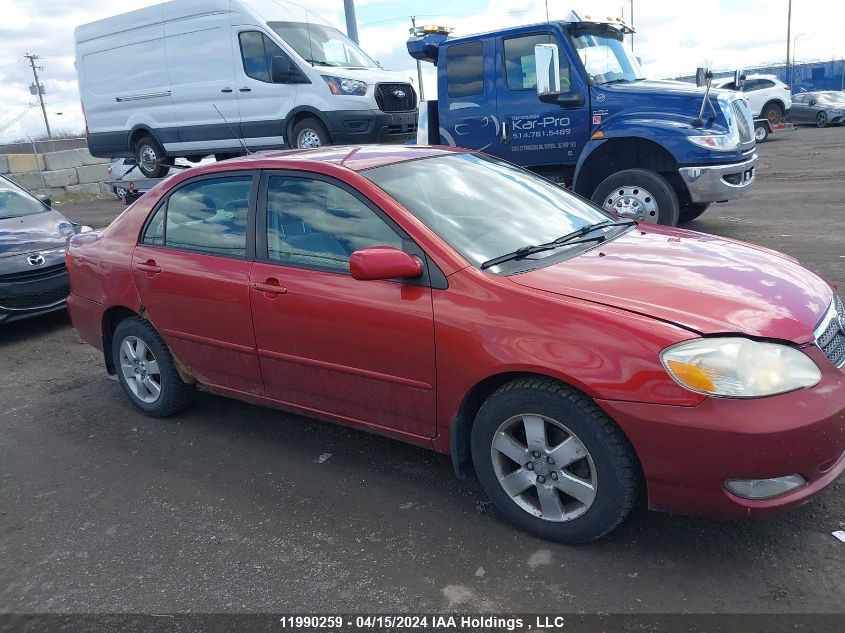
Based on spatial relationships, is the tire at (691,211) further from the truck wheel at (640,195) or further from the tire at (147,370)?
the tire at (147,370)

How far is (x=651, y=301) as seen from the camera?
9.34ft

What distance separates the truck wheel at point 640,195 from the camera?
25.3ft

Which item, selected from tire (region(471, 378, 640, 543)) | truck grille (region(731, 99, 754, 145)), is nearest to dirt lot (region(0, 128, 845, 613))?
tire (region(471, 378, 640, 543))

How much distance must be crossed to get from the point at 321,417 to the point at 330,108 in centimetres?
728

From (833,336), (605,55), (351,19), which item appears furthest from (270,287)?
(351,19)

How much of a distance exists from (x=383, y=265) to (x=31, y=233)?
5485 millimetres

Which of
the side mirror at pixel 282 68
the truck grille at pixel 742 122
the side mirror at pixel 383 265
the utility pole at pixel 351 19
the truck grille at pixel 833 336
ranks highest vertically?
the utility pole at pixel 351 19

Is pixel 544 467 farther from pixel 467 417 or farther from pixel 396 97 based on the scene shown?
pixel 396 97

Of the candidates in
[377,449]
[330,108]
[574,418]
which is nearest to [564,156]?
[330,108]

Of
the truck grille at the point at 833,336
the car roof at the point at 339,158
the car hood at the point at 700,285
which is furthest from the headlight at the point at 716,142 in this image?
the truck grille at the point at 833,336

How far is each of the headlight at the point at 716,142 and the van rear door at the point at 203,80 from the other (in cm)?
660

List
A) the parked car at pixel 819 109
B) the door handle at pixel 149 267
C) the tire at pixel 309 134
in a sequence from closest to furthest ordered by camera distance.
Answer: the door handle at pixel 149 267 < the tire at pixel 309 134 < the parked car at pixel 819 109

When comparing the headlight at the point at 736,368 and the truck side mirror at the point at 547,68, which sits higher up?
the truck side mirror at the point at 547,68

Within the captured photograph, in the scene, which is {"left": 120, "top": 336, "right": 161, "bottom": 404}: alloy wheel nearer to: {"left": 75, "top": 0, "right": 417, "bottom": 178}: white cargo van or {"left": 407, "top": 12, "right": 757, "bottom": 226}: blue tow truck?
{"left": 407, "top": 12, "right": 757, "bottom": 226}: blue tow truck
